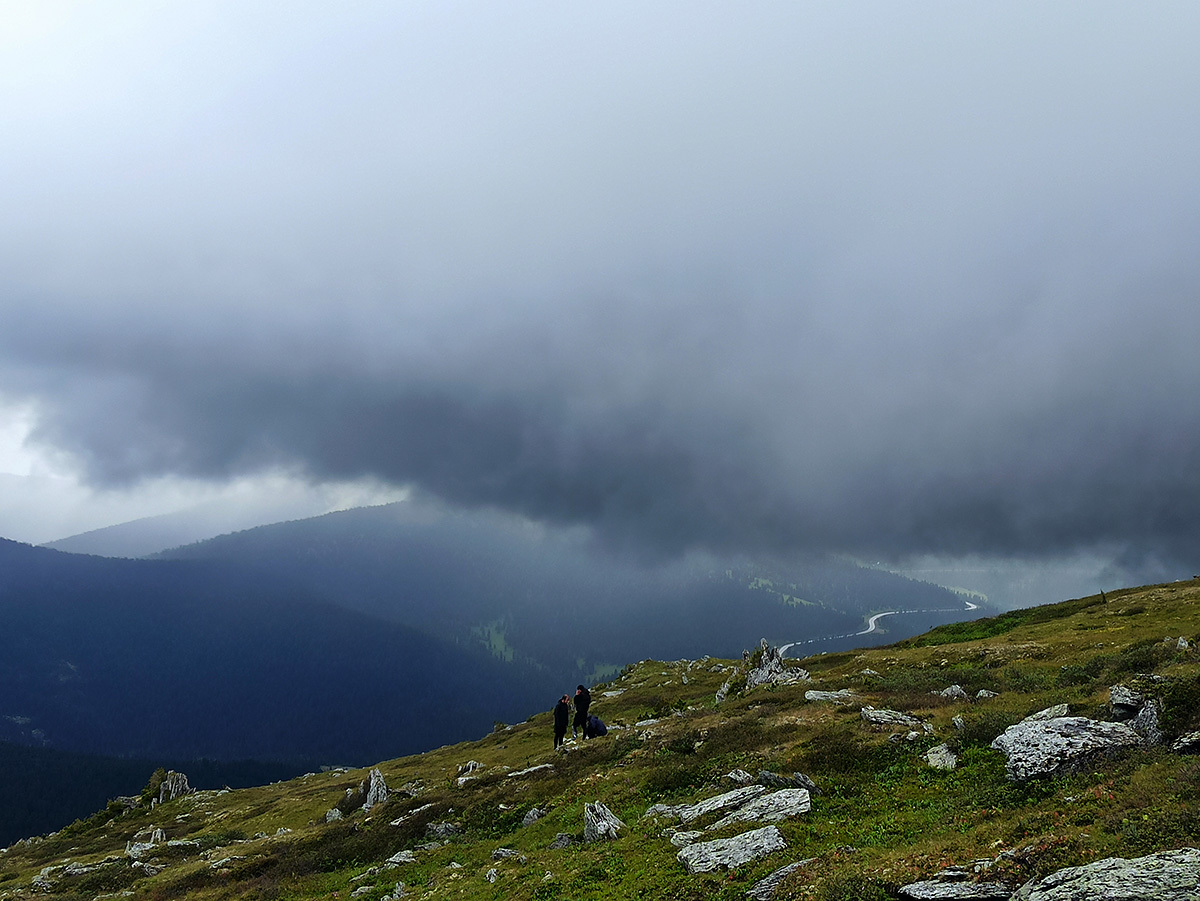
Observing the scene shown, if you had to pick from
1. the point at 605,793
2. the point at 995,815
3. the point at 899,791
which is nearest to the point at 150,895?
the point at 605,793

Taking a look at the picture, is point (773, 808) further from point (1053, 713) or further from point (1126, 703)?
point (1126, 703)

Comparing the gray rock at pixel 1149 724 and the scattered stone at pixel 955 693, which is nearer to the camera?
the gray rock at pixel 1149 724

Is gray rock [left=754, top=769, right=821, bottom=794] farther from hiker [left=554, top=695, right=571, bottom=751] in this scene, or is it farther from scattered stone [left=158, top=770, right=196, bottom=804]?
scattered stone [left=158, top=770, right=196, bottom=804]

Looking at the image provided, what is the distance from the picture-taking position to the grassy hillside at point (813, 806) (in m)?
16.0

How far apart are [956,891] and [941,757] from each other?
530 inches

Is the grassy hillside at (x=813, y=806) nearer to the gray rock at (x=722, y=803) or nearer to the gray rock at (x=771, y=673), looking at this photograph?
the gray rock at (x=722, y=803)

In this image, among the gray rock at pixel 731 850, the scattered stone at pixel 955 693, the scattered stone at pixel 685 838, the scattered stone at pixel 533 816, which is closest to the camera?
the gray rock at pixel 731 850

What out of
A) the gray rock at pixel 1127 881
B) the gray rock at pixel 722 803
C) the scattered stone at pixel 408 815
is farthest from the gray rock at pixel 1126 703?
the scattered stone at pixel 408 815

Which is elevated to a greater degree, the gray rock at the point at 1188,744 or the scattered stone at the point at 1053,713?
the gray rock at the point at 1188,744

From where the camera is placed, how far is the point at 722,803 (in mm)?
26016

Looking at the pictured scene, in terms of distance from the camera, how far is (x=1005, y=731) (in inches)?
1006

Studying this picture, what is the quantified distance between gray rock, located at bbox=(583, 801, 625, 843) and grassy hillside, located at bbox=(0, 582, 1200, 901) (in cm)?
63

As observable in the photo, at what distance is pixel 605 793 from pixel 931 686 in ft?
80.4

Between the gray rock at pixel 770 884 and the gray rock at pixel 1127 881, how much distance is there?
6.29 m
